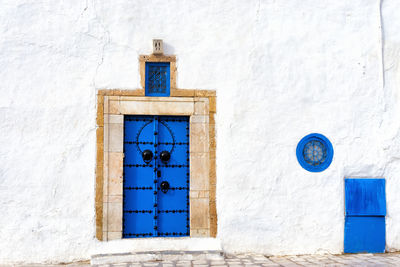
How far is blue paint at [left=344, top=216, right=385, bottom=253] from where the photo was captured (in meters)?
4.88

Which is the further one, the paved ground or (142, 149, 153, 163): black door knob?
(142, 149, 153, 163): black door knob

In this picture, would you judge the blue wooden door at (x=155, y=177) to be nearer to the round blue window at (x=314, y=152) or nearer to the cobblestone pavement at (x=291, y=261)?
the cobblestone pavement at (x=291, y=261)

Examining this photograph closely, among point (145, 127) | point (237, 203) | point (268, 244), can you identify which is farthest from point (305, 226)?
point (145, 127)

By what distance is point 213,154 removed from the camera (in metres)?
4.80

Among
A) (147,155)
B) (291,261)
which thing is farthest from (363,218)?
(147,155)

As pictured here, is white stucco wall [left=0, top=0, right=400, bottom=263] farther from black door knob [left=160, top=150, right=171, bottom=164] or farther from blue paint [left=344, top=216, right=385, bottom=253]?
black door knob [left=160, top=150, right=171, bottom=164]

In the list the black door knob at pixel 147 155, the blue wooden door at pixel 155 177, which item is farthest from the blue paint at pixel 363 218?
the black door knob at pixel 147 155

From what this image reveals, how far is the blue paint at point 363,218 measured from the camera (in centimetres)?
489

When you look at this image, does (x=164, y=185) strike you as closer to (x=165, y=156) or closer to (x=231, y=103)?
(x=165, y=156)

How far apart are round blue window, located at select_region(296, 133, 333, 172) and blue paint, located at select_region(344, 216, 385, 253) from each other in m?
0.67

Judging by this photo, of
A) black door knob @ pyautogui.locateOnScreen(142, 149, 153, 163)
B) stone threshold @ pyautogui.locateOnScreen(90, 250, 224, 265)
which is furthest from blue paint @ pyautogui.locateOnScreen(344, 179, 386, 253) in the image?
black door knob @ pyautogui.locateOnScreen(142, 149, 153, 163)

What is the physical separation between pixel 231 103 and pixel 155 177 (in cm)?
117

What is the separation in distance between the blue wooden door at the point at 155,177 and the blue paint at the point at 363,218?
1.80 meters

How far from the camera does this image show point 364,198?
16.2 feet
